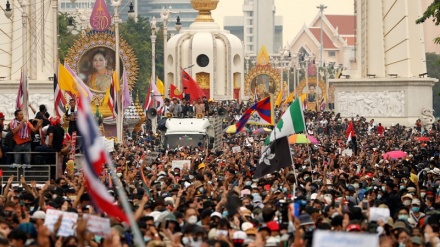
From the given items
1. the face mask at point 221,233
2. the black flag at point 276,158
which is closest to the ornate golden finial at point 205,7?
the black flag at point 276,158

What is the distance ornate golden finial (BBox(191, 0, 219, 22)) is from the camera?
356ft

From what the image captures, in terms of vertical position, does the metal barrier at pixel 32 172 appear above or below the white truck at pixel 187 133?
below

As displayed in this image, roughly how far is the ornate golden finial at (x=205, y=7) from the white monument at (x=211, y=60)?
284 cm

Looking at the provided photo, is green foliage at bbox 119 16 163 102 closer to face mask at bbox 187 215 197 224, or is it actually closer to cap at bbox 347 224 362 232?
face mask at bbox 187 215 197 224

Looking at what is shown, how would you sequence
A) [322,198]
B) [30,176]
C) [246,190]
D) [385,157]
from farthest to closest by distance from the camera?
[385,157]
[30,176]
[246,190]
[322,198]

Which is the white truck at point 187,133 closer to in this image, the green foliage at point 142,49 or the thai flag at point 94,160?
the thai flag at point 94,160

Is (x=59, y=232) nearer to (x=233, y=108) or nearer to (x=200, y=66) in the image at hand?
(x=233, y=108)

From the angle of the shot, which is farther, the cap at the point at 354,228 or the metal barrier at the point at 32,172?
the metal barrier at the point at 32,172

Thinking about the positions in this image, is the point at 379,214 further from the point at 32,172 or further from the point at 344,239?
the point at 32,172

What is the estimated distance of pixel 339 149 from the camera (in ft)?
176

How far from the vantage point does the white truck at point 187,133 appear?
2098 inches

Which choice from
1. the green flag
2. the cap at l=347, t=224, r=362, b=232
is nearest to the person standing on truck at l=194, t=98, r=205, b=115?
the green flag

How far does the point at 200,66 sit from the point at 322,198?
7831cm

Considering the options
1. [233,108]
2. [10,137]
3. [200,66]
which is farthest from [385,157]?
[200,66]
